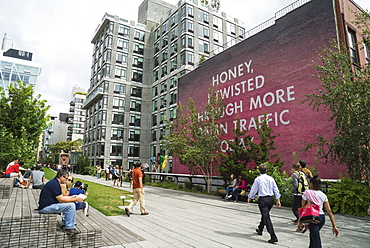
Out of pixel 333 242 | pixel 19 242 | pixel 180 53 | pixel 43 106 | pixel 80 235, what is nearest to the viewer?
pixel 19 242

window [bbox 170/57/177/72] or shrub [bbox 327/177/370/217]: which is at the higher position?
window [bbox 170/57/177/72]

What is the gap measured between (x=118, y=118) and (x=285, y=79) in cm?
3668

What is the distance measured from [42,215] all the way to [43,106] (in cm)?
2492

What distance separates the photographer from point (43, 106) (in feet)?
85.4

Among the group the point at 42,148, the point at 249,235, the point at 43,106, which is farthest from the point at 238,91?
the point at 42,148

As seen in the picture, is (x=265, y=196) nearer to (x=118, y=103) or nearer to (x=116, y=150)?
(x=116, y=150)

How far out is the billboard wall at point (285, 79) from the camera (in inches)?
543

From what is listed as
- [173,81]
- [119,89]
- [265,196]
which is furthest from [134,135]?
[265,196]

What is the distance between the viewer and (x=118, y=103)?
47031 mm

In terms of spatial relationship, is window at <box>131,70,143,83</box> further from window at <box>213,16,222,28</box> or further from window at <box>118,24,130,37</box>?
window at <box>213,16,222,28</box>

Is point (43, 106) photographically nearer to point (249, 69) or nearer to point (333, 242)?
point (249, 69)

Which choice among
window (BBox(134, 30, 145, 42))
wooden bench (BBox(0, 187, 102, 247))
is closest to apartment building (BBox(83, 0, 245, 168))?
window (BBox(134, 30, 145, 42))

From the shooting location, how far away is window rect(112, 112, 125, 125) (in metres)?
46.4

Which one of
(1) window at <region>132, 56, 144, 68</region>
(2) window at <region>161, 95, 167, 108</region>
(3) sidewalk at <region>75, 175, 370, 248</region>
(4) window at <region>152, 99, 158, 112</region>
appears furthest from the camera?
(1) window at <region>132, 56, 144, 68</region>
